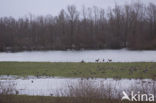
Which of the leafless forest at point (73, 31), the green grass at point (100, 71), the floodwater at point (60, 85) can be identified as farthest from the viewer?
the leafless forest at point (73, 31)

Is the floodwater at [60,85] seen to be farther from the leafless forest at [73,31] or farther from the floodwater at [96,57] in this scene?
the leafless forest at [73,31]

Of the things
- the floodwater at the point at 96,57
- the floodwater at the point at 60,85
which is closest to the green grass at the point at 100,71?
the floodwater at the point at 60,85

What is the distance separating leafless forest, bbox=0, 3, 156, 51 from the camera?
201ft

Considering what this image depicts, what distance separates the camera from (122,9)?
73375 millimetres

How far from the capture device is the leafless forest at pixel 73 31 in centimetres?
6134

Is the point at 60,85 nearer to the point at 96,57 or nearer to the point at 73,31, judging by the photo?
the point at 96,57

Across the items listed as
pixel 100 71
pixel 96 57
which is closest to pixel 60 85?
pixel 100 71

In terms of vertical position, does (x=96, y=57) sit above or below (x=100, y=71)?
below

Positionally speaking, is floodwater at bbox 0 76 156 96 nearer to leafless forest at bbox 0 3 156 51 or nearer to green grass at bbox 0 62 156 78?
green grass at bbox 0 62 156 78

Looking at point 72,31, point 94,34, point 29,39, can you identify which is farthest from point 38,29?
point 94,34

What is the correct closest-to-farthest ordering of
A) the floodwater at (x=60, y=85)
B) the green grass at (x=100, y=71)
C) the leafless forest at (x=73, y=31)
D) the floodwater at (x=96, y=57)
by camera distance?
the floodwater at (x=60, y=85), the green grass at (x=100, y=71), the floodwater at (x=96, y=57), the leafless forest at (x=73, y=31)

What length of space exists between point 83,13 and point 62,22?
1225 cm

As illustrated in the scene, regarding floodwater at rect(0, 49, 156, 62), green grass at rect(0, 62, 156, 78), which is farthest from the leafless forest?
green grass at rect(0, 62, 156, 78)

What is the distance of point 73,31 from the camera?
246 feet
